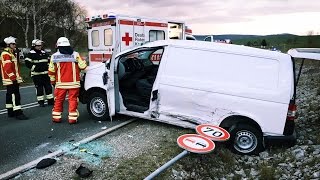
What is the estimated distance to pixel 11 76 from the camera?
7.23m

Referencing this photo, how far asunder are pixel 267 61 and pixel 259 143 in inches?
55.3

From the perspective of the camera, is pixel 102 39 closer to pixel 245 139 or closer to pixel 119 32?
pixel 119 32

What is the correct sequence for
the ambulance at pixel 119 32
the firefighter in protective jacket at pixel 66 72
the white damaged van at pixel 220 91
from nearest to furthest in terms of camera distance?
the white damaged van at pixel 220 91, the firefighter in protective jacket at pixel 66 72, the ambulance at pixel 119 32

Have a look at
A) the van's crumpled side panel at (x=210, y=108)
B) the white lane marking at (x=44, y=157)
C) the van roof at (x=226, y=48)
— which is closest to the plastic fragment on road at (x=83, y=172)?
the white lane marking at (x=44, y=157)

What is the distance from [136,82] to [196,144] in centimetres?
281

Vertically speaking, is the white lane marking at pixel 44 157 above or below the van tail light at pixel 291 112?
below

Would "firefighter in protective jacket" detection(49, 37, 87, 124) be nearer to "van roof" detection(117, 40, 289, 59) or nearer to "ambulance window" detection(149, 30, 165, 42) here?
"van roof" detection(117, 40, 289, 59)

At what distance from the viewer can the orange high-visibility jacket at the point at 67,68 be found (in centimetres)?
655

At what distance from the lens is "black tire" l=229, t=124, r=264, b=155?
5.46m

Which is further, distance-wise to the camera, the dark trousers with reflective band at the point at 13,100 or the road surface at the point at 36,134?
the dark trousers with reflective band at the point at 13,100

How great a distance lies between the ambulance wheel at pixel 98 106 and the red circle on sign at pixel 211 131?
92.3 inches

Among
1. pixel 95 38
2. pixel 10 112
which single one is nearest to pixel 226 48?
pixel 10 112

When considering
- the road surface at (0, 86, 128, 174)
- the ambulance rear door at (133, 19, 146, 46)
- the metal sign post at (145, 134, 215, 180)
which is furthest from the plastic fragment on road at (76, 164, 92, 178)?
the ambulance rear door at (133, 19, 146, 46)

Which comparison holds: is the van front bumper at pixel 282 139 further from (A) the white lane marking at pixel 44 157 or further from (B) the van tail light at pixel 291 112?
(A) the white lane marking at pixel 44 157
